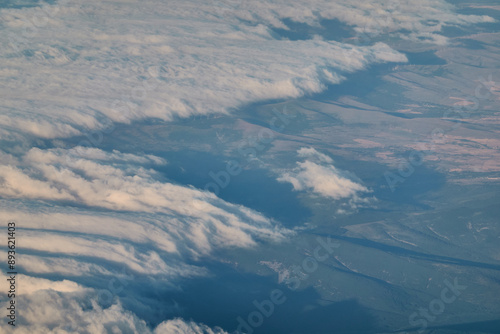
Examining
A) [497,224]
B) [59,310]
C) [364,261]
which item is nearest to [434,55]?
[497,224]

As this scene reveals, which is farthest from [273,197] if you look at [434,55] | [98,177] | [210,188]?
[434,55]

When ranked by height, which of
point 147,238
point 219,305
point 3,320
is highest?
point 3,320

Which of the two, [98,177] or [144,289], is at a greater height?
[98,177]

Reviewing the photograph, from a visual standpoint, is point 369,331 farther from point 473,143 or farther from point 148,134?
point 473,143

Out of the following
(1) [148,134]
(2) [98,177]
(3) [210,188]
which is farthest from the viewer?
(1) [148,134]

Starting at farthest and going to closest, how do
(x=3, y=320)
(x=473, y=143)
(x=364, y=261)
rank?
(x=473, y=143) < (x=364, y=261) < (x=3, y=320)

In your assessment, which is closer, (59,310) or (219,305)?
(59,310)

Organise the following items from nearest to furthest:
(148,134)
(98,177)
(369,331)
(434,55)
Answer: (369,331) → (98,177) → (148,134) → (434,55)

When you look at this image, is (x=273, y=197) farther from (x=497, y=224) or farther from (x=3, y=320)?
(x=3, y=320)

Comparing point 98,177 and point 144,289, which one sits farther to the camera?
point 98,177
